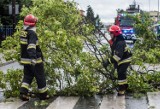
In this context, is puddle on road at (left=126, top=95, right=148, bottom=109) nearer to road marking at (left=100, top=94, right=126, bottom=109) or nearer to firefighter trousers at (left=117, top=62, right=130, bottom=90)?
road marking at (left=100, top=94, right=126, bottom=109)

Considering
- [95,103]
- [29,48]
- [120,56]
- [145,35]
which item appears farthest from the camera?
[145,35]

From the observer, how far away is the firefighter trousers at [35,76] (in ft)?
29.3

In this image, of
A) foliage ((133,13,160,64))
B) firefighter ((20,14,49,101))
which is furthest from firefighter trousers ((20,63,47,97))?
foliage ((133,13,160,64))

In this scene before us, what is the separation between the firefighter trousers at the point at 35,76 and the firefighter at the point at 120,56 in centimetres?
173

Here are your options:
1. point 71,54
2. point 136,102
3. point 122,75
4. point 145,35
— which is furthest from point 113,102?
point 145,35

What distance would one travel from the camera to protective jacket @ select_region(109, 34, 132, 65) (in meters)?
9.55

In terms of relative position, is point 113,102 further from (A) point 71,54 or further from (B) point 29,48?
(B) point 29,48

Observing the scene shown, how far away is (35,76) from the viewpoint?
9.00 meters

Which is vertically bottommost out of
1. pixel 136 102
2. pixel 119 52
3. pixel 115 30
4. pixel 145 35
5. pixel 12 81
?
pixel 136 102

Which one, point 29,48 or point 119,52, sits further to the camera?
point 119,52

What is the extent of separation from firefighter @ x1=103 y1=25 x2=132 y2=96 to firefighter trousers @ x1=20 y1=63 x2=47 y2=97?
173 cm

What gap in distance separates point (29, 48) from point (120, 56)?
2.18 m

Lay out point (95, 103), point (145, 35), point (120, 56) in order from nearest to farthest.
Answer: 1. point (95, 103)
2. point (120, 56)
3. point (145, 35)

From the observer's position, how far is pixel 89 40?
1026cm
